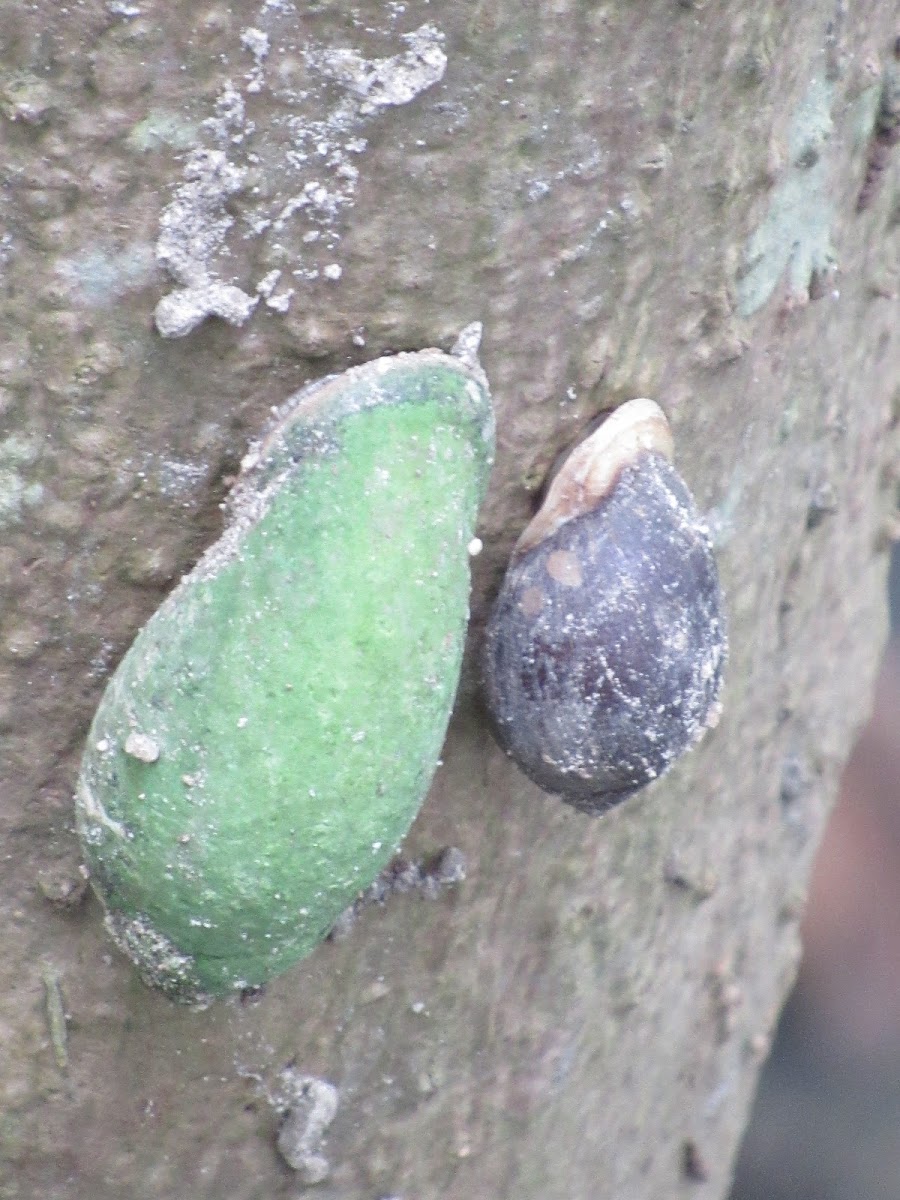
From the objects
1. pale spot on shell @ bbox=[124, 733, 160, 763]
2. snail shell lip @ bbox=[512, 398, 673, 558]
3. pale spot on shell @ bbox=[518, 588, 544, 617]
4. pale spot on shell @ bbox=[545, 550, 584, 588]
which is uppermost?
snail shell lip @ bbox=[512, 398, 673, 558]

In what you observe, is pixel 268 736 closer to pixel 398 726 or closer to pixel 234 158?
pixel 398 726

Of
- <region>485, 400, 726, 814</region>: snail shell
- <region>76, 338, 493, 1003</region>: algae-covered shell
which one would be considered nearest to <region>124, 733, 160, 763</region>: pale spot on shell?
<region>76, 338, 493, 1003</region>: algae-covered shell

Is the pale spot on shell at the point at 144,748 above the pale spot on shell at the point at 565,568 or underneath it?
underneath

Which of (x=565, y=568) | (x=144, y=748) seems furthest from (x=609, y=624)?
(x=144, y=748)

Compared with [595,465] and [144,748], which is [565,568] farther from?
[144,748]

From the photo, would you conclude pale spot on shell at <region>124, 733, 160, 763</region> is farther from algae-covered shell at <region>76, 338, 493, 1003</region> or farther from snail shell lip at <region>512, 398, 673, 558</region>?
snail shell lip at <region>512, 398, 673, 558</region>

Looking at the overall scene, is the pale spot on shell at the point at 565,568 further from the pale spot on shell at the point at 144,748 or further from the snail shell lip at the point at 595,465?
the pale spot on shell at the point at 144,748

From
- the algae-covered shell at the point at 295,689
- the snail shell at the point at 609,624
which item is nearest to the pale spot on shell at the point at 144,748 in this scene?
the algae-covered shell at the point at 295,689

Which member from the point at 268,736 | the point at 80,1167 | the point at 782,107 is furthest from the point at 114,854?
the point at 782,107
